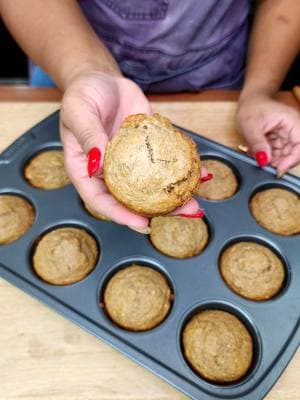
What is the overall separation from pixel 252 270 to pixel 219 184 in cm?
32

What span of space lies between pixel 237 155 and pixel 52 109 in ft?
2.36

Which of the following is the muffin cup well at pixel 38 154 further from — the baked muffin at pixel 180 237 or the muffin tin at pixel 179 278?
the baked muffin at pixel 180 237

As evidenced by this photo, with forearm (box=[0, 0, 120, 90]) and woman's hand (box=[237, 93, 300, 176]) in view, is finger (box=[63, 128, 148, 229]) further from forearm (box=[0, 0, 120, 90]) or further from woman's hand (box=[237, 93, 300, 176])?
woman's hand (box=[237, 93, 300, 176])

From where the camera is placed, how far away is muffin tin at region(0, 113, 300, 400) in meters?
1.05

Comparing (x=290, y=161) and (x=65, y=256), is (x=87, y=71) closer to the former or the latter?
(x=65, y=256)

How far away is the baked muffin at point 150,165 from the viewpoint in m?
0.98

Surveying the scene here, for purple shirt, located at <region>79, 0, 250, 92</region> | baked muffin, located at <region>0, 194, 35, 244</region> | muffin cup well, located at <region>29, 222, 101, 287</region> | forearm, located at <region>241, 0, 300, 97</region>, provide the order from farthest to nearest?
forearm, located at <region>241, 0, 300, 97</region> < purple shirt, located at <region>79, 0, 250, 92</region> < baked muffin, located at <region>0, 194, 35, 244</region> < muffin cup well, located at <region>29, 222, 101, 287</region>

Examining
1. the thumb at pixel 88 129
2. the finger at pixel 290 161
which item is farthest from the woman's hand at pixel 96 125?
the finger at pixel 290 161

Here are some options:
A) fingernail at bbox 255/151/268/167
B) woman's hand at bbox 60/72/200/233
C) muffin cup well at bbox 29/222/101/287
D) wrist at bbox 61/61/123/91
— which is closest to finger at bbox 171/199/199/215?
woman's hand at bbox 60/72/200/233

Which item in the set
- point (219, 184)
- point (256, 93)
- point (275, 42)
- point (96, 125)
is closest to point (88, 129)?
point (96, 125)

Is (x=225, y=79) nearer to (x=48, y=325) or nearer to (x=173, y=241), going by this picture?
(x=173, y=241)

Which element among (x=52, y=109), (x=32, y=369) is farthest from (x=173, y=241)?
(x=52, y=109)

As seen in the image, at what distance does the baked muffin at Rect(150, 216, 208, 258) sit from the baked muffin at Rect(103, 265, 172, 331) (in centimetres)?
10

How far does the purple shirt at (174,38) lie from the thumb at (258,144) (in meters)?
0.39
